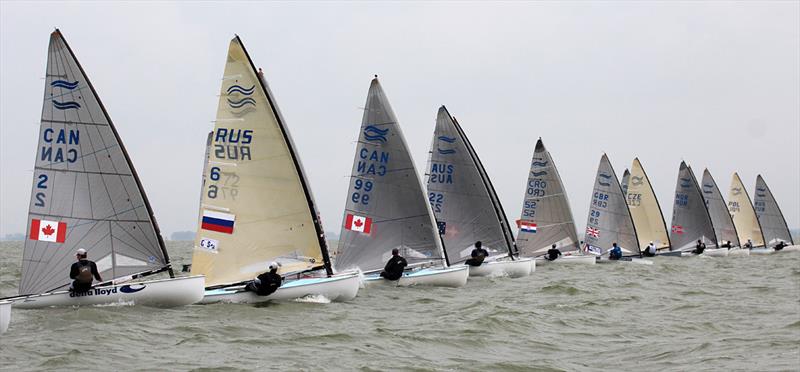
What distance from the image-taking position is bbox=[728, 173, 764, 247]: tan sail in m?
62.1

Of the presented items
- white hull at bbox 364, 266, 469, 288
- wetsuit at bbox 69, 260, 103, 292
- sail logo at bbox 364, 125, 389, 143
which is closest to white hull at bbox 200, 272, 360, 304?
wetsuit at bbox 69, 260, 103, 292

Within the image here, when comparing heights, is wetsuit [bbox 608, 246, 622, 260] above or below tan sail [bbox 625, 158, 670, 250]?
below

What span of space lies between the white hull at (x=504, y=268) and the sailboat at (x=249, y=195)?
359 inches

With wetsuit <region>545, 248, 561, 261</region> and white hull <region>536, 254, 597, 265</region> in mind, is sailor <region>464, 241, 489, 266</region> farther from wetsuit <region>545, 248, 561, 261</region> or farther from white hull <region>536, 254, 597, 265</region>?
white hull <region>536, 254, 597, 265</region>

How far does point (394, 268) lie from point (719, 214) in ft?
135

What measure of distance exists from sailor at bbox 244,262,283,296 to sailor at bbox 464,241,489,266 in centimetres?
1019

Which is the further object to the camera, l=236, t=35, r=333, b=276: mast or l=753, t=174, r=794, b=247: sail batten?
l=753, t=174, r=794, b=247: sail batten

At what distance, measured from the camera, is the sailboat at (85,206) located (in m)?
18.2

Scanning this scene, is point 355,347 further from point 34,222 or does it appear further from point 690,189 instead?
point 690,189

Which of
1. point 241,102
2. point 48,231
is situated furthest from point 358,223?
point 48,231

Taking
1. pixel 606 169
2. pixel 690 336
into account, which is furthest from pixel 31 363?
pixel 606 169

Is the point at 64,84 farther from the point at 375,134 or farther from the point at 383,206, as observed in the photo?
the point at 383,206

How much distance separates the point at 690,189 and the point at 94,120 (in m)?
41.3

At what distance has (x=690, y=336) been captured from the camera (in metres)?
15.9
